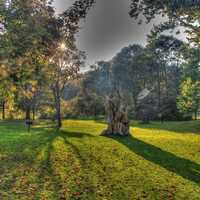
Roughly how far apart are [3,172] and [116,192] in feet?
17.3

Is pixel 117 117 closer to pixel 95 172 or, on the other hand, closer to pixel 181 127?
pixel 95 172

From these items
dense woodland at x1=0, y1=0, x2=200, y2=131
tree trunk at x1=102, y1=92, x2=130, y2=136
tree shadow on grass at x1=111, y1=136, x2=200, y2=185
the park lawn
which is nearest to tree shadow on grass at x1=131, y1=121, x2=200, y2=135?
dense woodland at x1=0, y1=0, x2=200, y2=131

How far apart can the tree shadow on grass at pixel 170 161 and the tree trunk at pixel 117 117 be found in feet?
22.5

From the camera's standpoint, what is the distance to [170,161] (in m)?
17.0

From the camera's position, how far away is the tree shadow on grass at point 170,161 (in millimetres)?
14282

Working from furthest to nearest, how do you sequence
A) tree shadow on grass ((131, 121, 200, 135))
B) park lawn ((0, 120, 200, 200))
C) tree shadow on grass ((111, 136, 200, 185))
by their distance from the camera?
tree shadow on grass ((131, 121, 200, 135))
tree shadow on grass ((111, 136, 200, 185))
park lawn ((0, 120, 200, 200))

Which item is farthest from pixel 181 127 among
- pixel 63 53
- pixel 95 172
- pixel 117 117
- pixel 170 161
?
pixel 95 172

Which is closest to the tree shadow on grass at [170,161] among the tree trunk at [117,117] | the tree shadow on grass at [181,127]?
the tree trunk at [117,117]

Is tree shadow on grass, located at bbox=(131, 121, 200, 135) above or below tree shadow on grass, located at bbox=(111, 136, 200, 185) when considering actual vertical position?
above

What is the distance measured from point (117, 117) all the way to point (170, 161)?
12.8m

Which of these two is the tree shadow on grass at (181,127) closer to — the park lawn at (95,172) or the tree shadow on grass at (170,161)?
the tree shadow on grass at (170,161)

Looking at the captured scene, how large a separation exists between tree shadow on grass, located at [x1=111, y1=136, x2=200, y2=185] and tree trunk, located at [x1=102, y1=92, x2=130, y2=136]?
687 centimetres

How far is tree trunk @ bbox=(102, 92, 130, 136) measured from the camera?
95.5 feet

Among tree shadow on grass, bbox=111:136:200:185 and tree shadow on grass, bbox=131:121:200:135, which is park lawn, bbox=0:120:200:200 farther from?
tree shadow on grass, bbox=131:121:200:135
